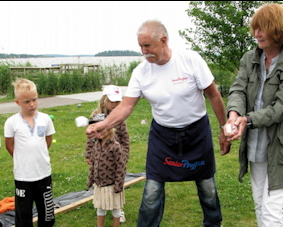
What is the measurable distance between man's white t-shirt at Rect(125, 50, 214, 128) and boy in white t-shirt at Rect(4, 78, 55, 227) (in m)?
1.20

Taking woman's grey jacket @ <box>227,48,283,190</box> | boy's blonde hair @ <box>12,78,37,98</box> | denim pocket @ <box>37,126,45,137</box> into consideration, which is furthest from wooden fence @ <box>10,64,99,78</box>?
woman's grey jacket @ <box>227,48,283,190</box>

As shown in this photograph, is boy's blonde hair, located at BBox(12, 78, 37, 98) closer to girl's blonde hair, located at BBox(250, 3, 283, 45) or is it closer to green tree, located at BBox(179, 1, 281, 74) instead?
girl's blonde hair, located at BBox(250, 3, 283, 45)

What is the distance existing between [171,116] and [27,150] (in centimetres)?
150

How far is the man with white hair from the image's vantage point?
10.4ft

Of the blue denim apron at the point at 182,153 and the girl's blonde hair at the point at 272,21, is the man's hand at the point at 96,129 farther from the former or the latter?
the girl's blonde hair at the point at 272,21

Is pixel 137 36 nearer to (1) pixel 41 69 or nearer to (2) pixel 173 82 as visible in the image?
(2) pixel 173 82

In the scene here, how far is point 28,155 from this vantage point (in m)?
3.63

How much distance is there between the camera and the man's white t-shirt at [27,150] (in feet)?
11.9

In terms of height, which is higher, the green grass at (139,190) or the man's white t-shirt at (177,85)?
the man's white t-shirt at (177,85)

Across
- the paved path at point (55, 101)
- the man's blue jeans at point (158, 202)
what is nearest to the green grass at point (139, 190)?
the man's blue jeans at point (158, 202)

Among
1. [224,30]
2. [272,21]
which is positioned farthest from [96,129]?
[224,30]

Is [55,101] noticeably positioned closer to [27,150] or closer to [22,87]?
[22,87]

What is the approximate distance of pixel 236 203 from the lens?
486cm

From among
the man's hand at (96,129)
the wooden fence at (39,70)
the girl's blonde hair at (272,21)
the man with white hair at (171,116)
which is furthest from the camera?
the wooden fence at (39,70)
